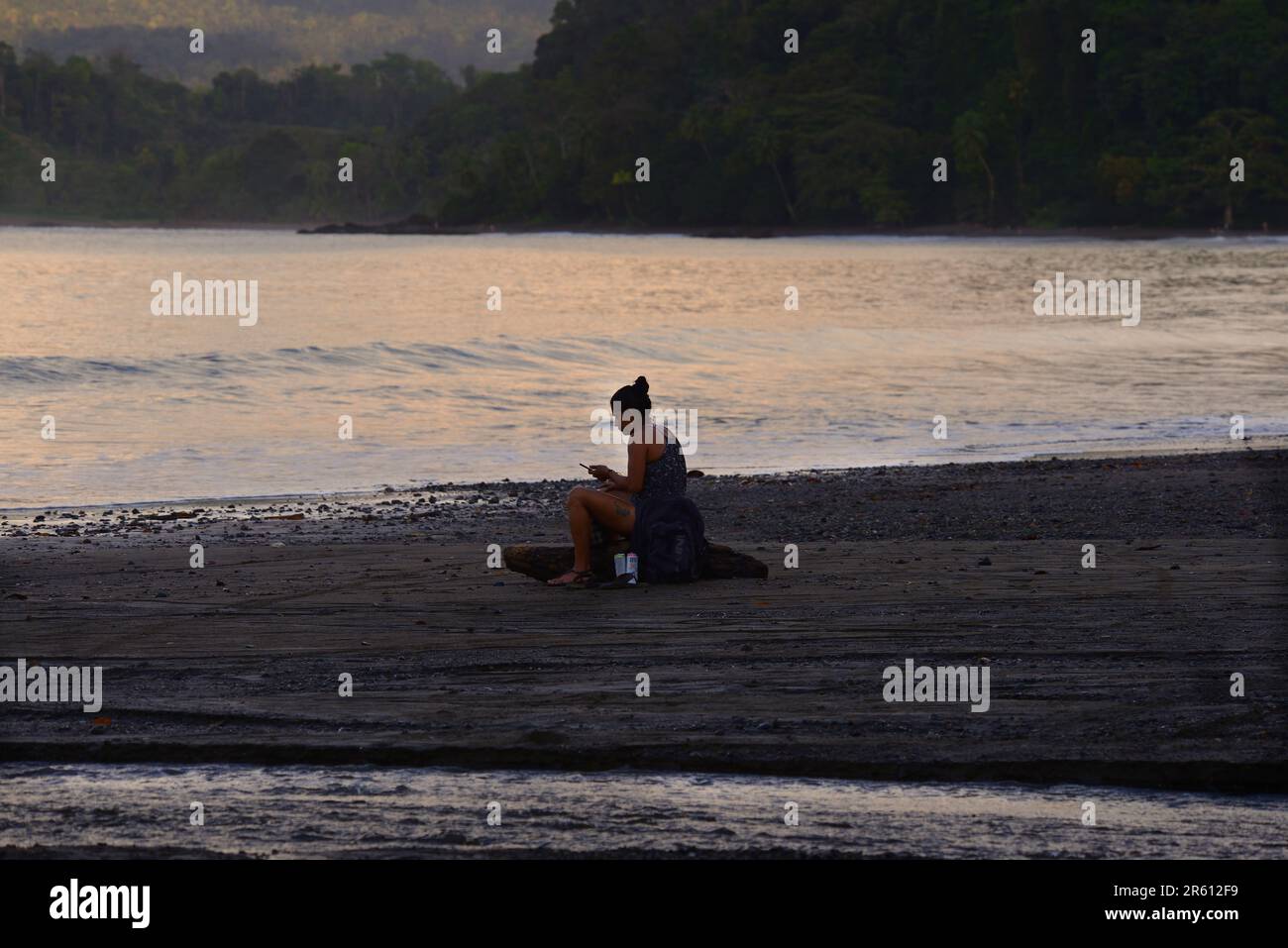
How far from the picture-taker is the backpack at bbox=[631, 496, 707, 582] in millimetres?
9055

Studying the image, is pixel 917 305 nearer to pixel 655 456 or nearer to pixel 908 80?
pixel 655 456

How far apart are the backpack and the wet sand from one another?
0.14 meters

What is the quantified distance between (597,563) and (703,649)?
1.68 meters

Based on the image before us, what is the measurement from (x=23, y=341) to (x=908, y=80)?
129m

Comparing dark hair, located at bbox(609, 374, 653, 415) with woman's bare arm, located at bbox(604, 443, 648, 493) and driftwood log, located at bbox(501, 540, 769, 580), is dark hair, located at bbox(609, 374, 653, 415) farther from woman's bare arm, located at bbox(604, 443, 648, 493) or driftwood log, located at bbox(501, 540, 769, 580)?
driftwood log, located at bbox(501, 540, 769, 580)

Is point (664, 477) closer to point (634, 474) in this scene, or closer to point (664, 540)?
point (634, 474)

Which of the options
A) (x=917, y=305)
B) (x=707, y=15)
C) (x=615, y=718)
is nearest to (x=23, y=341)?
(x=917, y=305)

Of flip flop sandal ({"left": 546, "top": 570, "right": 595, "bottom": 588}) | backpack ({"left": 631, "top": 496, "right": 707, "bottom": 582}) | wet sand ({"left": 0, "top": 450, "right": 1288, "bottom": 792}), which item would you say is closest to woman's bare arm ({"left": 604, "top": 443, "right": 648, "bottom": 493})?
backpack ({"left": 631, "top": 496, "right": 707, "bottom": 582})

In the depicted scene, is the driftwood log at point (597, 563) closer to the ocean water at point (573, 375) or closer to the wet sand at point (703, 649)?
the wet sand at point (703, 649)

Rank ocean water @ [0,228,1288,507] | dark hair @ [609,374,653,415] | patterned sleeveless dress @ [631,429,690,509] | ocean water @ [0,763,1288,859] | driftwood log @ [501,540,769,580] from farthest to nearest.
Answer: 1. ocean water @ [0,228,1288,507]
2. driftwood log @ [501,540,769,580]
3. patterned sleeveless dress @ [631,429,690,509]
4. dark hair @ [609,374,653,415]
5. ocean water @ [0,763,1288,859]

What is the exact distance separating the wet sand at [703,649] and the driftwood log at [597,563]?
0.16 meters

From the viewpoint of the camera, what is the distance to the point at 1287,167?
12506 centimetres
